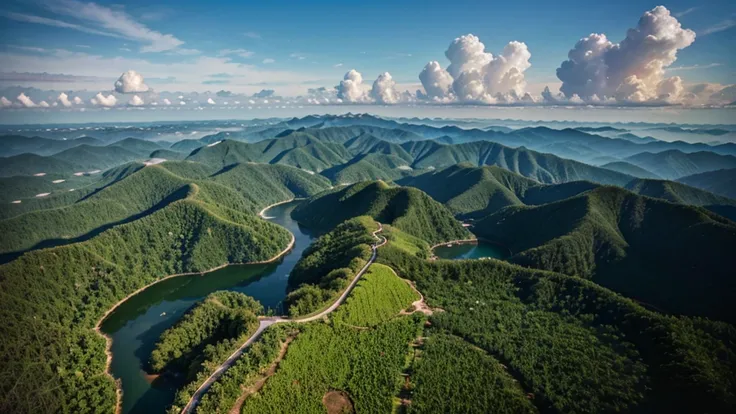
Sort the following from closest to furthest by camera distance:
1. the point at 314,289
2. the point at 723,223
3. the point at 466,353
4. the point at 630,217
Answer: the point at 466,353 → the point at 314,289 → the point at 723,223 → the point at 630,217

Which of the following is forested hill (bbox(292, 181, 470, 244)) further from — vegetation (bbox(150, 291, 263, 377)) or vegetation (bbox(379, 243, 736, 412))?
vegetation (bbox(150, 291, 263, 377))

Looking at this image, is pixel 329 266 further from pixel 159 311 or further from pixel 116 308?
pixel 116 308

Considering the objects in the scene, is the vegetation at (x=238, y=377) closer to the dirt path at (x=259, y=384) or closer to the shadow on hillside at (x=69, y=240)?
the dirt path at (x=259, y=384)

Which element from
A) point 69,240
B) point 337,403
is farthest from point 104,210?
point 337,403

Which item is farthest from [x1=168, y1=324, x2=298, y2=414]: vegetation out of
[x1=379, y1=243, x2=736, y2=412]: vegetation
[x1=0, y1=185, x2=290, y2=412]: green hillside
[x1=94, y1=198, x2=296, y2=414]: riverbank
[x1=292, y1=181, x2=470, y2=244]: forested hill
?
[x1=292, y1=181, x2=470, y2=244]: forested hill

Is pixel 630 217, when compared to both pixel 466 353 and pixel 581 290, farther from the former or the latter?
pixel 466 353

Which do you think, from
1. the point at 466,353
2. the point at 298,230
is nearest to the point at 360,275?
the point at 466,353

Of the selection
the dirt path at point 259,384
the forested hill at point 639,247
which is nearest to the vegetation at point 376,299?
the dirt path at point 259,384
